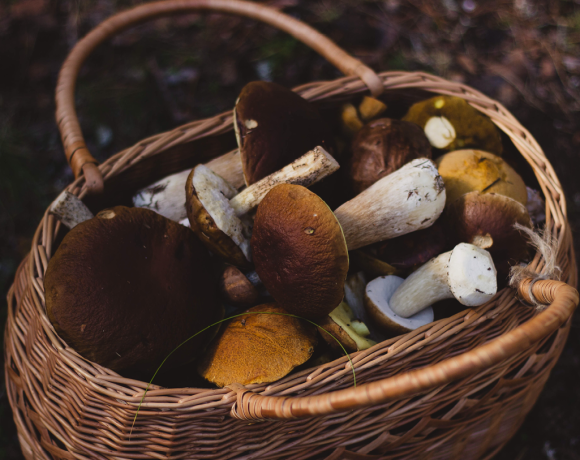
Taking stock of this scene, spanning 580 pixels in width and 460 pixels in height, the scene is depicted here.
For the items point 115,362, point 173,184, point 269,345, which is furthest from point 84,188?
point 269,345

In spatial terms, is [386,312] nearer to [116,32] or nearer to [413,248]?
[413,248]

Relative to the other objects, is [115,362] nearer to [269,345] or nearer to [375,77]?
[269,345]

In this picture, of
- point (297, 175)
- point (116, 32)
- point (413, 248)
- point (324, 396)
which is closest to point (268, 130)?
point (297, 175)

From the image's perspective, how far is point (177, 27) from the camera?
11.0 feet

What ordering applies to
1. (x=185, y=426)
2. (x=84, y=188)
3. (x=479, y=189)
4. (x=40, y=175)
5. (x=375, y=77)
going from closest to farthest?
(x=185, y=426) → (x=479, y=189) → (x=84, y=188) → (x=375, y=77) → (x=40, y=175)

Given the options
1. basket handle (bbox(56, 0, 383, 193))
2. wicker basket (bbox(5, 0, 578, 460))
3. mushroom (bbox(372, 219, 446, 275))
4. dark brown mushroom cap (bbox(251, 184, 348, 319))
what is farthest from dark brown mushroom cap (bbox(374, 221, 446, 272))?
basket handle (bbox(56, 0, 383, 193))

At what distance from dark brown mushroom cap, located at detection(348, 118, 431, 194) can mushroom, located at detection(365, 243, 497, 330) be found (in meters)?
0.40

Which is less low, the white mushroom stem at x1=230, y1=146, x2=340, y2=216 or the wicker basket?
the white mushroom stem at x1=230, y1=146, x2=340, y2=216

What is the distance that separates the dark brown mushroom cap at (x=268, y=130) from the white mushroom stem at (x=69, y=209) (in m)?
0.67

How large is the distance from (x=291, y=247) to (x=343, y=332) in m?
0.36

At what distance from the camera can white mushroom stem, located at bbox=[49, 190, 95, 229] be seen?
1538 mm

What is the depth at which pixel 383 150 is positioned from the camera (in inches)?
62.3

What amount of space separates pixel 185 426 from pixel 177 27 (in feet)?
10.5

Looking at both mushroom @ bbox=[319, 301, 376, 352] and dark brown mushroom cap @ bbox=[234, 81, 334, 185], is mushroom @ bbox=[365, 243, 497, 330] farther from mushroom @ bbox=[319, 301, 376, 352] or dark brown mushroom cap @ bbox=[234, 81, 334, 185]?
dark brown mushroom cap @ bbox=[234, 81, 334, 185]
